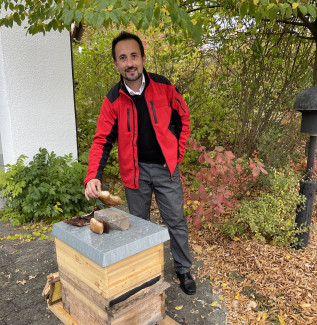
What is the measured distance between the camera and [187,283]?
9.20 feet

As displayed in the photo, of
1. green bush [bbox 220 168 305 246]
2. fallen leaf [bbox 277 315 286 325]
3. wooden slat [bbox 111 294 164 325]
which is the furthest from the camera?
green bush [bbox 220 168 305 246]

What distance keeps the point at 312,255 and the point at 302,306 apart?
0.80 m

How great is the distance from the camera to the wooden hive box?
69.9 inches

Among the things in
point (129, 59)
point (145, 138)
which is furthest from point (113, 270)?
point (129, 59)

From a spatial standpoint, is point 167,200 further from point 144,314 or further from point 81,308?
point 81,308

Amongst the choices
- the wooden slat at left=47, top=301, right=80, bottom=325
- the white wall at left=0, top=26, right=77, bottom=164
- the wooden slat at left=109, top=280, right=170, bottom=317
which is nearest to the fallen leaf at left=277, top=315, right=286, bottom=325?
the wooden slat at left=109, top=280, right=170, bottom=317

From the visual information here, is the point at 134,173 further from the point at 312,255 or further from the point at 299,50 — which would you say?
the point at 299,50

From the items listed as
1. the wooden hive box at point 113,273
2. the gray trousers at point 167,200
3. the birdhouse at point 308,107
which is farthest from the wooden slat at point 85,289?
the birdhouse at point 308,107

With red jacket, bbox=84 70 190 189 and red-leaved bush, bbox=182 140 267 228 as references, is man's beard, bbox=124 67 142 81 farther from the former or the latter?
red-leaved bush, bbox=182 140 267 228

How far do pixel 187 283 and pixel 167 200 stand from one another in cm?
81

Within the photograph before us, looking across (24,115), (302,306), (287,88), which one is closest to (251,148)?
(287,88)

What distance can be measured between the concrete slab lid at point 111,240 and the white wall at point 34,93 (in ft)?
8.28

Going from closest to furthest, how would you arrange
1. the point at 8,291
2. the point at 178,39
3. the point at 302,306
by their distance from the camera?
the point at 302,306
the point at 8,291
the point at 178,39

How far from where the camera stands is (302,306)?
253 centimetres
